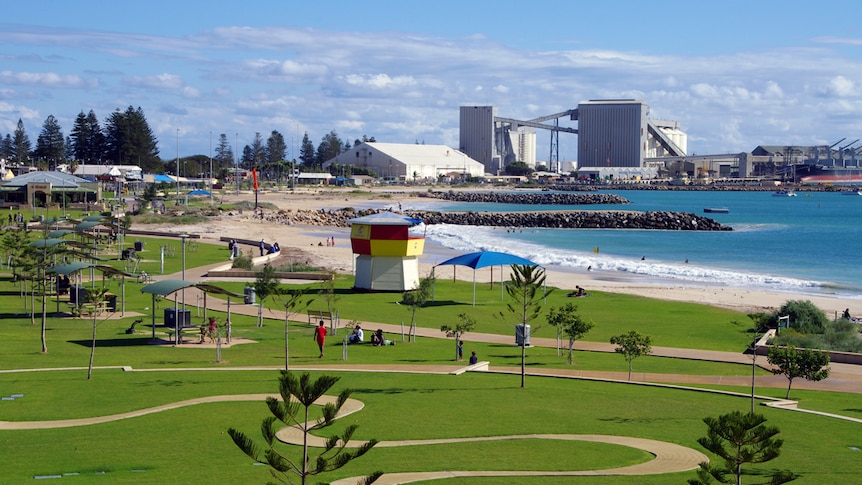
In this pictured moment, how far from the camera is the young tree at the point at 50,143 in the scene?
5969 inches

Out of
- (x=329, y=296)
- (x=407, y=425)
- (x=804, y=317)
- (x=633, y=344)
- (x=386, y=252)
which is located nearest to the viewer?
(x=407, y=425)

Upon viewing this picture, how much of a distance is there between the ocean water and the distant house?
28.2m

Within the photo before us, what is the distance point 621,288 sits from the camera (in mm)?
47250

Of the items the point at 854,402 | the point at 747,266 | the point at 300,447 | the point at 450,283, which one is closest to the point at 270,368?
the point at 300,447

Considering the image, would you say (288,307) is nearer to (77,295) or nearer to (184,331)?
(184,331)

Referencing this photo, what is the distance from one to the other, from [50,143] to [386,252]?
421 feet

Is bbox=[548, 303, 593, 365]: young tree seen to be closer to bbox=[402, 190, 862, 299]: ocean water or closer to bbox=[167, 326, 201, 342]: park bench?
bbox=[167, 326, 201, 342]: park bench

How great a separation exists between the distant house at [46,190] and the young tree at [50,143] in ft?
233

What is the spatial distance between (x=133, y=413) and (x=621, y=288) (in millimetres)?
32457

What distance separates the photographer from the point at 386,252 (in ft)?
128

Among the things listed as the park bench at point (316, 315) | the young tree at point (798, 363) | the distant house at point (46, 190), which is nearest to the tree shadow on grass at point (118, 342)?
the park bench at point (316, 315)

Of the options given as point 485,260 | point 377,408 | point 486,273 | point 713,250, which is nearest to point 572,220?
point 713,250

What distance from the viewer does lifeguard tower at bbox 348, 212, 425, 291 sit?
128 feet

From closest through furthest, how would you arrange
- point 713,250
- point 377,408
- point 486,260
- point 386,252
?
point 377,408 < point 486,260 < point 386,252 < point 713,250
